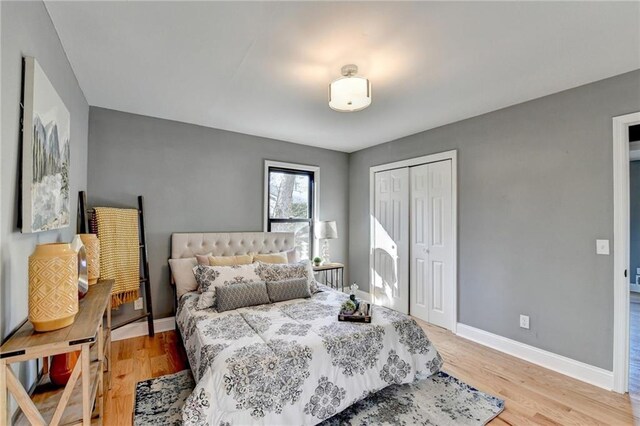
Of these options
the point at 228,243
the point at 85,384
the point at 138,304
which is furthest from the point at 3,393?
the point at 228,243

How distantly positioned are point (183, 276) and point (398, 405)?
93.4 inches

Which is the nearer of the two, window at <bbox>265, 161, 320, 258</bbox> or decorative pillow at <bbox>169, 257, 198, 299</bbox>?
decorative pillow at <bbox>169, 257, 198, 299</bbox>

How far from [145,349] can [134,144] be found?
7.04 feet

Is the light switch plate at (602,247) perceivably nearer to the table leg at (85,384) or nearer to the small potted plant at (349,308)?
the small potted plant at (349,308)

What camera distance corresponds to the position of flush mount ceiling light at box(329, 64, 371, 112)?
205 cm

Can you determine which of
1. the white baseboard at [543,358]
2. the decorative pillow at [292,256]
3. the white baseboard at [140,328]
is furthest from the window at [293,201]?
the white baseboard at [543,358]

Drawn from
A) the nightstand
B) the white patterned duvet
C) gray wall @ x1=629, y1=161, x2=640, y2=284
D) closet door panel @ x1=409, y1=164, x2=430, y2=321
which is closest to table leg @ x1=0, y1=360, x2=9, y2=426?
the white patterned duvet

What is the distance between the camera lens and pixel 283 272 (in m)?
3.05

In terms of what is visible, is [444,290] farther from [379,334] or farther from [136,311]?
[136,311]

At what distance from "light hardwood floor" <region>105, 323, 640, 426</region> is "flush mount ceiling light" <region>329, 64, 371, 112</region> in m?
2.38

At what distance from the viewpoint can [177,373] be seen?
8.14ft

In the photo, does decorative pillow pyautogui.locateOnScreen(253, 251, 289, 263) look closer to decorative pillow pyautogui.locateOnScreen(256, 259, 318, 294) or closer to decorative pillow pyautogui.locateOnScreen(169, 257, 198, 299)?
decorative pillow pyautogui.locateOnScreen(256, 259, 318, 294)

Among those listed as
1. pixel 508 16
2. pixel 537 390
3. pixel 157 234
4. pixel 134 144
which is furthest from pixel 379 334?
pixel 134 144

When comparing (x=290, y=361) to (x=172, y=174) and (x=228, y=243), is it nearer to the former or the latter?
(x=228, y=243)
